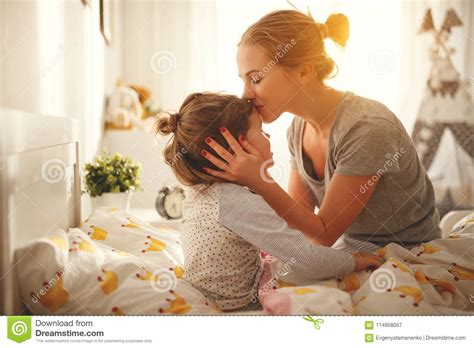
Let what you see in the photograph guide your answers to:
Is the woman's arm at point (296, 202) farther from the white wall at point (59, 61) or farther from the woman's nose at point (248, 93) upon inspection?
the white wall at point (59, 61)

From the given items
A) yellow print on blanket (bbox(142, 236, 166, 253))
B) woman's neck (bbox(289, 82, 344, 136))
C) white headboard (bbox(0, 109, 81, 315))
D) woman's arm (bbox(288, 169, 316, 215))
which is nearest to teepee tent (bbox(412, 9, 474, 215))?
woman's arm (bbox(288, 169, 316, 215))

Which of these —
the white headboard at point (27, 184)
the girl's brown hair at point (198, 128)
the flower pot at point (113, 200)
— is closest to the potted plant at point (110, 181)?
the flower pot at point (113, 200)

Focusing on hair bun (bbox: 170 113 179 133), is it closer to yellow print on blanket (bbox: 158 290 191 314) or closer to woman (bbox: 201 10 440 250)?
woman (bbox: 201 10 440 250)

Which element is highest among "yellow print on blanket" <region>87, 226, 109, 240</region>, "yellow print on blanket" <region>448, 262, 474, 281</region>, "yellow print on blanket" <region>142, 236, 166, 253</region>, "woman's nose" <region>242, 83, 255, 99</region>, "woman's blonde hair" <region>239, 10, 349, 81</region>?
"woman's blonde hair" <region>239, 10, 349, 81</region>

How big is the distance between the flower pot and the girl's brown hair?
496mm

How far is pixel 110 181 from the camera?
1.30 metres

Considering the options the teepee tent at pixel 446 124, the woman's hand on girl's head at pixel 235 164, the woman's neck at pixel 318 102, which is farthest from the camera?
the teepee tent at pixel 446 124

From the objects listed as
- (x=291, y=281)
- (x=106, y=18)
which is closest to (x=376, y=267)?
(x=291, y=281)

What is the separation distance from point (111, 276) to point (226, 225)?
178 millimetres

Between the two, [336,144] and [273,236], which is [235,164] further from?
[336,144]

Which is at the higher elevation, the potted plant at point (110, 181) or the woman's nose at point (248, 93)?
the woman's nose at point (248, 93)

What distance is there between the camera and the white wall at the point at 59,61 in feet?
2.55

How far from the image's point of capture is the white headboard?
2.06ft

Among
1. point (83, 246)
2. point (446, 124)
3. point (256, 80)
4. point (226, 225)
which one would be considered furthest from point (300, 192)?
point (446, 124)
